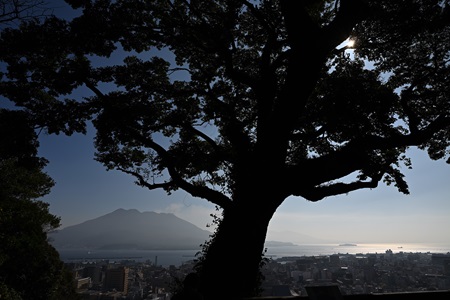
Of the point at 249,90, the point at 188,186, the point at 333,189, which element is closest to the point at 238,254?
the point at 188,186

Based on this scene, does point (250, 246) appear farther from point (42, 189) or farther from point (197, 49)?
point (42, 189)

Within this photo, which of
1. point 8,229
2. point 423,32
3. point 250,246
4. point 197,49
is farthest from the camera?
point 8,229

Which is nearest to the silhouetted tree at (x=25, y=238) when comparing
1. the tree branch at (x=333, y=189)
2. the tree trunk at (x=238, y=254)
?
the tree trunk at (x=238, y=254)

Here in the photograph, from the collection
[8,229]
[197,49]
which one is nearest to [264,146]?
[197,49]

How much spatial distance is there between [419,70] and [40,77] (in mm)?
10836

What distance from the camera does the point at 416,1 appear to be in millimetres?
6871

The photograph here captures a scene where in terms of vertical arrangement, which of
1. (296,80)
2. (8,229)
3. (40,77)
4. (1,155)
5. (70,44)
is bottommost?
(8,229)

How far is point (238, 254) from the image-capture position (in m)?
5.29

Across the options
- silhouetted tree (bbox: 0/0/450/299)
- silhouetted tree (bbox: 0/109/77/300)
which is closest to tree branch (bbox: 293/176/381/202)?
silhouetted tree (bbox: 0/0/450/299)

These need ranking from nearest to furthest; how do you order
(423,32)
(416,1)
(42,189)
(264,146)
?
(264,146)
(416,1)
(423,32)
(42,189)

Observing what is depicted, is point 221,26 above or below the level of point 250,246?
above

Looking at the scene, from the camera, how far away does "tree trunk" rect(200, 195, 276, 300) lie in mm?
5098

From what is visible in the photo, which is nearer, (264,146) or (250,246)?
(250,246)

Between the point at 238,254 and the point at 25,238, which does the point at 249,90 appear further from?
the point at 25,238
